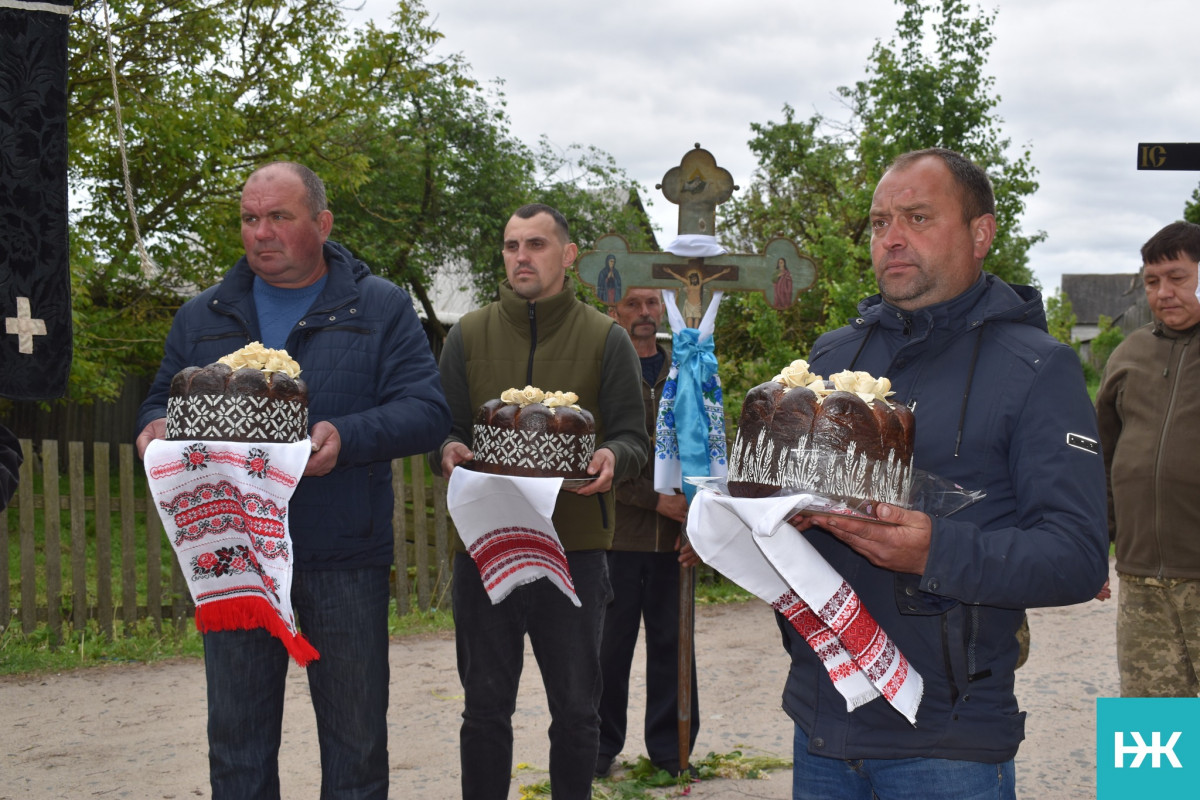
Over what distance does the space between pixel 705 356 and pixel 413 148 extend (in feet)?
50.2

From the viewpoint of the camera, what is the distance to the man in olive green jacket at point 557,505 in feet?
13.0

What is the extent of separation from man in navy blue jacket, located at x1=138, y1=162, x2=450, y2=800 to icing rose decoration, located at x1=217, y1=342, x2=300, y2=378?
0.22m

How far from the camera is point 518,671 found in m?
4.04

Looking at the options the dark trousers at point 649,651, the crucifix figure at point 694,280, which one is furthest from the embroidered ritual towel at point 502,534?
the crucifix figure at point 694,280

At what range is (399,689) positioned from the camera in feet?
21.6

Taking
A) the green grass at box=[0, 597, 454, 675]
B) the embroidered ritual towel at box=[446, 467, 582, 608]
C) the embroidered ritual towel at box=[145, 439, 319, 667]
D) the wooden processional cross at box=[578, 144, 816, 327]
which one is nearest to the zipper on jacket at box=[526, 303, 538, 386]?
the embroidered ritual towel at box=[446, 467, 582, 608]

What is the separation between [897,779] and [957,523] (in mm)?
605

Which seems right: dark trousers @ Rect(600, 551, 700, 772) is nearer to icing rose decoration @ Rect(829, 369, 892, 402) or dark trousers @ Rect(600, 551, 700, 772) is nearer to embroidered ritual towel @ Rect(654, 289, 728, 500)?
embroidered ritual towel @ Rect(654, 289, 728, 500)

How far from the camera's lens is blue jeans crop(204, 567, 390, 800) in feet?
11.0

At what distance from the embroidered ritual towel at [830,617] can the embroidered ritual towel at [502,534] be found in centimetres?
160

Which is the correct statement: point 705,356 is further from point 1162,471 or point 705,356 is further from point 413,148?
point 413,148

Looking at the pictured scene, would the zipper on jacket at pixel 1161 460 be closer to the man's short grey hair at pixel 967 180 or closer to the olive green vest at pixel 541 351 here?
the olive green vest at pixel 541 351

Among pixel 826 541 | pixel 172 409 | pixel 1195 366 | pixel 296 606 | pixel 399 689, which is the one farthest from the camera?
pixel 399 689

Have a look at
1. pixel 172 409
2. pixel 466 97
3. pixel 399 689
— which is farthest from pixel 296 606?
pixel 466 97
